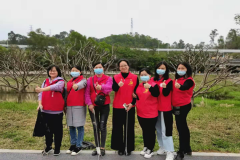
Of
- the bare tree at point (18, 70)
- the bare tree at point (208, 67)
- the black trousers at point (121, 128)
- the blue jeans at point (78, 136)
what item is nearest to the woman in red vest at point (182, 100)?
the black trousers at point (121, 128)

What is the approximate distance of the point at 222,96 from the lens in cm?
1692

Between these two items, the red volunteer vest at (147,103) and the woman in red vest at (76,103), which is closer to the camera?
the red volunteer vest at (147,103)

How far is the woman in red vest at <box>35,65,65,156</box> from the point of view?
351 cm

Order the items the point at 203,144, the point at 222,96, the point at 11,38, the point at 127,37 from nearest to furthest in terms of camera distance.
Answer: the point at 203,144 < the point at 222,96 < the point at 11,38 < the point at 127,37

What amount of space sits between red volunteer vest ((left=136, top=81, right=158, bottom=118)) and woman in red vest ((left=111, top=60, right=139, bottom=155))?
15 centimetres

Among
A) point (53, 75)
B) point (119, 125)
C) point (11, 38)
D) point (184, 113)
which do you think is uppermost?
point (11, 38)

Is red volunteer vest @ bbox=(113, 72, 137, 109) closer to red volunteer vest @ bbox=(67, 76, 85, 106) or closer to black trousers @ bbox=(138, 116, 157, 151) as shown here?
black trousers @ bbox=(138, 116, 157, 151)

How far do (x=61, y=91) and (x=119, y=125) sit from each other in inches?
49.1

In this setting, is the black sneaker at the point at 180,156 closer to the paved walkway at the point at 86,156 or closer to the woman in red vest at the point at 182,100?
the woman in red vest at the point at 182,100

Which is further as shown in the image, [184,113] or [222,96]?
[222,96]

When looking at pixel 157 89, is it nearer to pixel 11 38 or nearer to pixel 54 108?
pixel 54 108

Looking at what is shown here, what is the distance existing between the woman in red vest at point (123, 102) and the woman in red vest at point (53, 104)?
101 cm

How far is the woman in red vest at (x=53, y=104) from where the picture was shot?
3506 millimetres

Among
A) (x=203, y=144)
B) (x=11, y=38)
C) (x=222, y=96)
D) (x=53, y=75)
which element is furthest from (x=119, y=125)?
(x=11, y=38)
